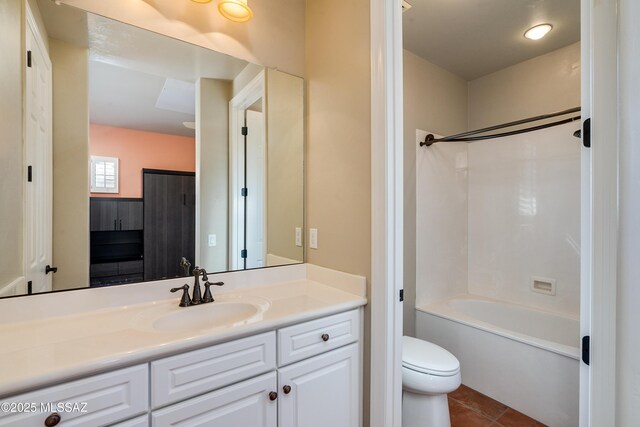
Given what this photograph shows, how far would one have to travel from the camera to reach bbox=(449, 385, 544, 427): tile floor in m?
1.78

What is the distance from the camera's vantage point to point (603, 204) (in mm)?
721

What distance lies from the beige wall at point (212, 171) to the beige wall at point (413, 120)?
56.5 inches

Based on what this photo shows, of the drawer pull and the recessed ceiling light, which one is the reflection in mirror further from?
the recessed ceiling light

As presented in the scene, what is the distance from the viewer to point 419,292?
2416mm

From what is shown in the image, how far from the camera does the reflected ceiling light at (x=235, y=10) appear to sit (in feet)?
4.48

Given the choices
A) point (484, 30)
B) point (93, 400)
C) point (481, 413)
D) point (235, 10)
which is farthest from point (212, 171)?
point (481, 413)

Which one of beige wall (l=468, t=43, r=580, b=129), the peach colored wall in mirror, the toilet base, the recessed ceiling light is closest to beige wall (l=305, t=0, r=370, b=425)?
the toilet base

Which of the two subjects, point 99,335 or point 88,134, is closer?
point 99,335

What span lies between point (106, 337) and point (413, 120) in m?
2.37

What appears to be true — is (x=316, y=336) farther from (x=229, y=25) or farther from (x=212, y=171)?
(x=229, y=25)

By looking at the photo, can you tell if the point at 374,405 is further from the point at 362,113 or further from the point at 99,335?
the point at 362,113

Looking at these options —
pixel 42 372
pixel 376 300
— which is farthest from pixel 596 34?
pixel 42 372

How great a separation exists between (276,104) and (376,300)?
1.22m

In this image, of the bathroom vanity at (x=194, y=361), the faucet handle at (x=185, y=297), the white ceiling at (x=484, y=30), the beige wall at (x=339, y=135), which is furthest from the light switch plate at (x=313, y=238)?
the white ceiling at (x=484, y=30)
